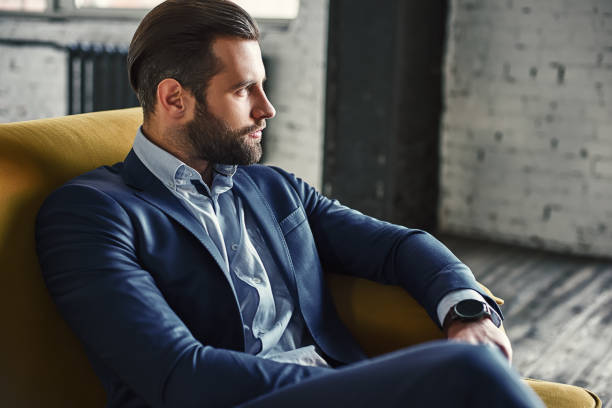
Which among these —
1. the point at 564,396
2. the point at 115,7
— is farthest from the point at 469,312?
the point at 115,7

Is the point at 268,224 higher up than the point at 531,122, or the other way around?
the point at 268,224

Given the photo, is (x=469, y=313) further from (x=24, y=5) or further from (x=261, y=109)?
(x=24, y=5)

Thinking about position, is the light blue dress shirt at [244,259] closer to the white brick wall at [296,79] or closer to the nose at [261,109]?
the nose at [261,109]

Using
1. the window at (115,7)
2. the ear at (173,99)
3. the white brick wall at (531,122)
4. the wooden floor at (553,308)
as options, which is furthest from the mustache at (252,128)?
the window at (115,7)

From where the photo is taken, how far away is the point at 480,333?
1.33 m

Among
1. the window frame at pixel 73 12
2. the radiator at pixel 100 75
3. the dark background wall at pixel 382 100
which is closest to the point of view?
the dark background wall at pixel 382 100

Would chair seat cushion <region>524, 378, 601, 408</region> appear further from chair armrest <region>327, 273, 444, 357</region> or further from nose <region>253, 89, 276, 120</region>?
nose <region>253, 89, 276, 120</region>

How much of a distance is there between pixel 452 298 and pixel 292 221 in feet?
1.14

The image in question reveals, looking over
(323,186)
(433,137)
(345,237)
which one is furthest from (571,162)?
(345,237)

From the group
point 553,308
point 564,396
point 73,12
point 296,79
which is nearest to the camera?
point 564,396

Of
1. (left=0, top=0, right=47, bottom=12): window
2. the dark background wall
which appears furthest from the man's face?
(left=0, top=0, right=47, bottom=12): window

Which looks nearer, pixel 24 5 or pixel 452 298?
pixel 452 298

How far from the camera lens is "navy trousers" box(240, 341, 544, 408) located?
0.92 metres

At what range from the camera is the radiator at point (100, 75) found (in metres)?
4.80
